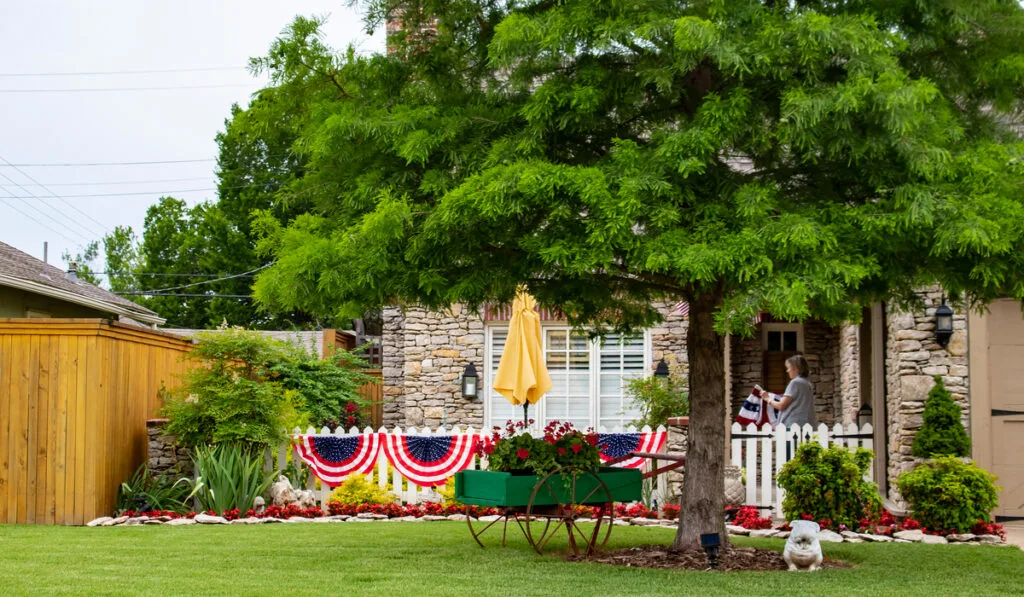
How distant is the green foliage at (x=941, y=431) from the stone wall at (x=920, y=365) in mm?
231

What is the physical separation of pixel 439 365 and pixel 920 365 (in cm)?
708

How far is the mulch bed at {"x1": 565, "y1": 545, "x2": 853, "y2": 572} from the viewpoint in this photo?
7.15 m

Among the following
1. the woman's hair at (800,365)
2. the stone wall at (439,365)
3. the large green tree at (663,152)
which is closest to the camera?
the large green tree at (663,152)

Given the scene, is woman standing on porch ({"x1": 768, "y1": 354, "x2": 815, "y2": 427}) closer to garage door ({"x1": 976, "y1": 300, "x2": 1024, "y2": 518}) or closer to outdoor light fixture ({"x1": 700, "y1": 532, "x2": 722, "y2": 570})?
garage door ({"x1": 976, "y1": 300, "x2": 1024, "y2": 518})

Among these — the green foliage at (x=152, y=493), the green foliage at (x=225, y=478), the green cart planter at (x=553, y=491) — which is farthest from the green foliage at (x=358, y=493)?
the green cart planter at (x=553, y=491)

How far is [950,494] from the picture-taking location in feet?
30.2

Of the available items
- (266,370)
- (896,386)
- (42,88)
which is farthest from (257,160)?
(896,386)

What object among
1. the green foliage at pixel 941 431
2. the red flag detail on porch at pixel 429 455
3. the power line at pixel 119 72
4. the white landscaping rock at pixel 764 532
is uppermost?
the power line at pixel 119 72

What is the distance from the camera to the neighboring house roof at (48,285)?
13.7m

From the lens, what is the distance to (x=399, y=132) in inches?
250

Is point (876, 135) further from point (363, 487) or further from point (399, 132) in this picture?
point (363, 487)

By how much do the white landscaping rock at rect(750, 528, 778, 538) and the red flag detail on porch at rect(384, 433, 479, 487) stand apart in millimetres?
3148

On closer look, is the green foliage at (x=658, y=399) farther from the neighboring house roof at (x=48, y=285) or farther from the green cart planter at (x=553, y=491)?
the neighboring house roof at (x=48, y=285)

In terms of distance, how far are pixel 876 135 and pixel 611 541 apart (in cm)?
416
